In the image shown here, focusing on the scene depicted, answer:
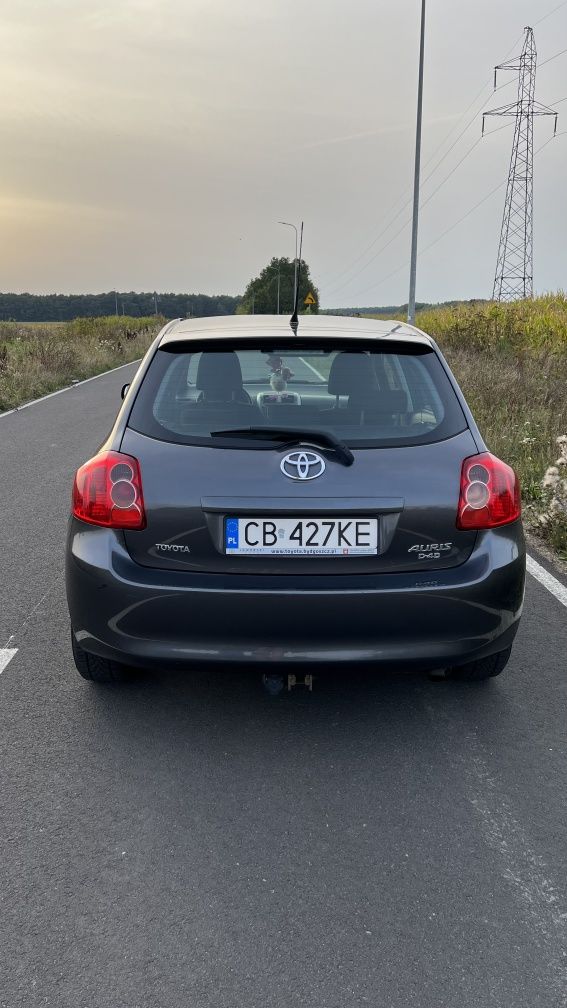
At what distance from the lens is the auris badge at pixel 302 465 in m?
3.11

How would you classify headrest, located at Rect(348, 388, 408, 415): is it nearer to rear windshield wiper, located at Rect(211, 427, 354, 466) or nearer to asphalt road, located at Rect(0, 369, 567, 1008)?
rear windshield wiper, located at Rect(211, 427, 354, 466)

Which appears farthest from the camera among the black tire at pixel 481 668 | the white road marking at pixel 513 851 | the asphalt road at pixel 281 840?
the black tire at pixel 481 668

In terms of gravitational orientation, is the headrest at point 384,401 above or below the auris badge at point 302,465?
above

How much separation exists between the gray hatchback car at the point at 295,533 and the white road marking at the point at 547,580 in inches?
75.9

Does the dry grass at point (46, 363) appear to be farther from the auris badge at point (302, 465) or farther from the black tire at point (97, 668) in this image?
the auris badge at point (302, 465)

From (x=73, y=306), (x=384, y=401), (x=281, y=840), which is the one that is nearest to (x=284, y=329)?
(x=384, y=401)

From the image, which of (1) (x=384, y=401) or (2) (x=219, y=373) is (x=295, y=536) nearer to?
(1) (x=384, y=401)

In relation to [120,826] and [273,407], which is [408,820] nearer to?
[120,826]

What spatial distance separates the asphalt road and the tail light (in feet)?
2.81

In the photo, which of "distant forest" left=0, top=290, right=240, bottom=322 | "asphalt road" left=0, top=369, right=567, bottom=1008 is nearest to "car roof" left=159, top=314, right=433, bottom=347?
"asphalt road" left=0, top=369, right=567, bottom=1008

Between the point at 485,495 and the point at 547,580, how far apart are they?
2527 mm

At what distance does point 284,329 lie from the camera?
12.2 ft

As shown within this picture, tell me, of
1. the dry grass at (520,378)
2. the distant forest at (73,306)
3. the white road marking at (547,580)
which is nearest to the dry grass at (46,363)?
the dry grass at (520,378)

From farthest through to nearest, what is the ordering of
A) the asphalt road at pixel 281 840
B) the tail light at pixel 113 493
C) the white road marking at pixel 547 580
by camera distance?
the white road marking at pixel 547 580 < the tail light at pixel 113 493 < the asphalt road at pixel 281 840
